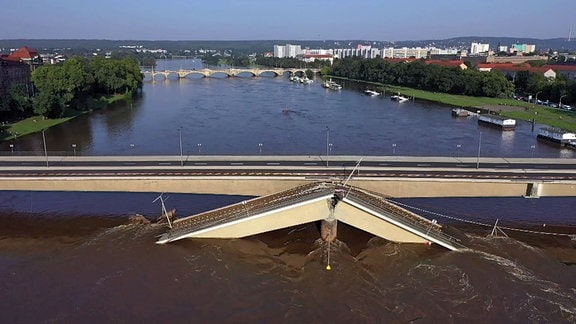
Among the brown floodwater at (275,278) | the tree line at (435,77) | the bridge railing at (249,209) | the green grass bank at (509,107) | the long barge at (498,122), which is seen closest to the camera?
the brown floodwater at (275,278)

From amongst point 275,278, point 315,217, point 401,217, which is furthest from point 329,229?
point 275,278

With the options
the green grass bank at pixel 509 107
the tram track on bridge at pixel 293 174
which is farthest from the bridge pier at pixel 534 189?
the green grass bank at pixel 509 107

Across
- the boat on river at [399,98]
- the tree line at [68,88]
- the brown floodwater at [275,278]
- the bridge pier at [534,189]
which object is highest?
the tree line at [68,88]

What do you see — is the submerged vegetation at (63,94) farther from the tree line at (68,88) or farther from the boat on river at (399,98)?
the boat on river at (399,98)

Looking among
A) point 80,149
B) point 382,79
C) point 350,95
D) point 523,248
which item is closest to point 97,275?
point 523,248

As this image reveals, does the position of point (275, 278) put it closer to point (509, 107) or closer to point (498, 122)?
point (498, 122)

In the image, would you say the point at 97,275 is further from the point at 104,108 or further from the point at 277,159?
the point at 104,108

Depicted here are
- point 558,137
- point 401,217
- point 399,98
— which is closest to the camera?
point 401,217

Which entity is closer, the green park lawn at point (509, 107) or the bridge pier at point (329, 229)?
the bridge pier at point (329, 229)

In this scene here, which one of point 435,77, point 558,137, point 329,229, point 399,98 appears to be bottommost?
point 329,229
